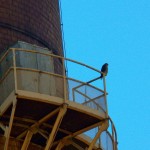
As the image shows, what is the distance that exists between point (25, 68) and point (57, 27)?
5.43 metres

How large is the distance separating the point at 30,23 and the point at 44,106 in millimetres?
4646

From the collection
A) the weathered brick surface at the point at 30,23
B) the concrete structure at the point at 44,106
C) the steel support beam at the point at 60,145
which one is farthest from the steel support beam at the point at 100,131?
the weathered brick surface at the point at 30,23

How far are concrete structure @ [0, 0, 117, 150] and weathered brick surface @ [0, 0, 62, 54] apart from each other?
0.53 meters

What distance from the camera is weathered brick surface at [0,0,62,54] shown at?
714 inches

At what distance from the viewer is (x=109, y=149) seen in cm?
1647

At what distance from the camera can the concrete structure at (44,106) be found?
14.8 m

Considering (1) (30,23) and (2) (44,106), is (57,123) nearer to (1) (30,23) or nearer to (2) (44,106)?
(2) (44,106)

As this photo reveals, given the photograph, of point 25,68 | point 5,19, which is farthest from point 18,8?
point 25,68

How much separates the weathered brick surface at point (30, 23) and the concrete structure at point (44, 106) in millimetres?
532

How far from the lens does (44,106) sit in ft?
48.7

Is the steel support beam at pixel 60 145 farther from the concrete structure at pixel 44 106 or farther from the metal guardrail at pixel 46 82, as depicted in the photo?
the metal guardrail at pixel 46 82

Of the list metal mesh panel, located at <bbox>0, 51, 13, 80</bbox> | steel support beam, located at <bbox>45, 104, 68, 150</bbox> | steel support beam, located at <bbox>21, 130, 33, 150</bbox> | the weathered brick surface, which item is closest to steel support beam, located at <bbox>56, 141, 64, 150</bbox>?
steel support beam, located at <bbox>21, 130, 33, 150</bbox>

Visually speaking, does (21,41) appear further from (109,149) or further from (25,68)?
(109,149)

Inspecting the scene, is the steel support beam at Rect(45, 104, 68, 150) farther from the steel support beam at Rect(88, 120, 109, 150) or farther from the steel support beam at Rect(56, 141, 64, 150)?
the steel support beam at Rect(56, 141, 64, 150)
